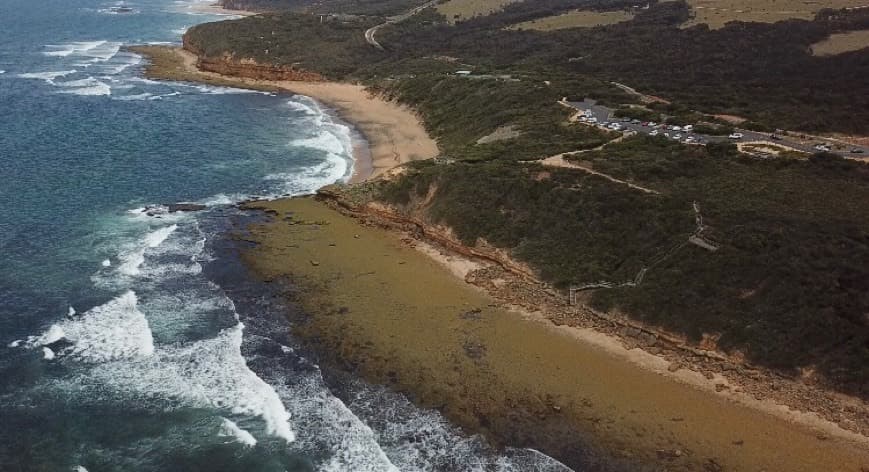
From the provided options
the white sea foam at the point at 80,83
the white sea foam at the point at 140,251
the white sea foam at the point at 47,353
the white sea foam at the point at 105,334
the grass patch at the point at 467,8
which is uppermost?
the grass patch at the point at 467,8

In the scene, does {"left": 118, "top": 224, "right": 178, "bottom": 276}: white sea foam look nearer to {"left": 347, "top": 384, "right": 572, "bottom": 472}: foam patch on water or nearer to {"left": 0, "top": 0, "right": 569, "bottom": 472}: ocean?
{"left": 0, "top": 0, "right": 569, "bottom": 472}: ocean

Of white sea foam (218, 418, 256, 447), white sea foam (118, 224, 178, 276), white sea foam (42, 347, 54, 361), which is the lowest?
white sea foam (218, 418, 256, 447)

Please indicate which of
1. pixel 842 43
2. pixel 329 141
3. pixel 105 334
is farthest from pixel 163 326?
pixel 842 43

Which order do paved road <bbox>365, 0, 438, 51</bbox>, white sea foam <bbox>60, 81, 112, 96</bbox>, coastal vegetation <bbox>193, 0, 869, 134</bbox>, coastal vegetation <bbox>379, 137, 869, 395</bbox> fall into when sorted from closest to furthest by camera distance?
coastal vegetation <bbox>379, 137, 869, 395</bbox> → coastal vegetation <bbox>193, 0, 869, 134</bbox> → white sea foam <bbox>60, 81, 112, 96</bbox> → paved road <bbox>365, 0, 438, 51</bbox>

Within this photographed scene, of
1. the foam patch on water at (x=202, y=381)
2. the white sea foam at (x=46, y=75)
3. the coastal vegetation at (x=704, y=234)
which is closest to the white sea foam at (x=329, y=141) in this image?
the coastal vegetation at (x=704, y=234)

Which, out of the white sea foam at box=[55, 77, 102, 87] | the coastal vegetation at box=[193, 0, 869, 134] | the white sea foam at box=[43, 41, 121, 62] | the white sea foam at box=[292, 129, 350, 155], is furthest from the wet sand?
the white sea foam at box=[43, 41, 121, 62]

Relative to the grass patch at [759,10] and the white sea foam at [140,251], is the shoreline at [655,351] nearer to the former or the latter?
the white sea foam at [140,251]

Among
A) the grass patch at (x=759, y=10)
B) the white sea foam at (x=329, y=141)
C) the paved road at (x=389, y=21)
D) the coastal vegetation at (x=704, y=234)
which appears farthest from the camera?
the paved road at (x=389, y=21)

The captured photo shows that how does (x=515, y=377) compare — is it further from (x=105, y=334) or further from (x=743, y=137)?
(x=743, y=137)
